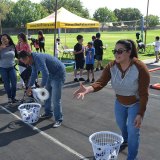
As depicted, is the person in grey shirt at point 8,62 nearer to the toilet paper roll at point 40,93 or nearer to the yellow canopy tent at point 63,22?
the toilet paper roll at point 40,93

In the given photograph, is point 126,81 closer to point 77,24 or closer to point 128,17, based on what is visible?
point 77,24

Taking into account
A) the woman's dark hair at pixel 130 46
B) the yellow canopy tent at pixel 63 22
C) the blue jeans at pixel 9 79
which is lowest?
the blue jeans at pixel 9 79

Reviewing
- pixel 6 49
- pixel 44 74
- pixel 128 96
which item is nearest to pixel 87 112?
pixel 44 74

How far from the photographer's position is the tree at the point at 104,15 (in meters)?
147

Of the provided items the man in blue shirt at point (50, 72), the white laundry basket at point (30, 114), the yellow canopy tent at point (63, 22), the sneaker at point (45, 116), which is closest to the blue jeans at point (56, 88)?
the man in blue shirt at point (50, 72)

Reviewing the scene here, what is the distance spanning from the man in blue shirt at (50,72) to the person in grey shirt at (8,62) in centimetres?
193

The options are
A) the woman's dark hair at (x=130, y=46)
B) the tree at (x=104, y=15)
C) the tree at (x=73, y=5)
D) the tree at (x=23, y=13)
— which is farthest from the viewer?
the tree at (x=104, y=15)

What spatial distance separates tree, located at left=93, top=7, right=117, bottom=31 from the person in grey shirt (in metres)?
142

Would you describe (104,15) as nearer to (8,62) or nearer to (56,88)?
(8,62)

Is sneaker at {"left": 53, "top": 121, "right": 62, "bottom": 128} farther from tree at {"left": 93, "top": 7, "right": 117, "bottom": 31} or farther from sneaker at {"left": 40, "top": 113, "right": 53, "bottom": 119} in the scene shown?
tree at {"left": 93, "top": 7, "right": 117, "bottom": 31}

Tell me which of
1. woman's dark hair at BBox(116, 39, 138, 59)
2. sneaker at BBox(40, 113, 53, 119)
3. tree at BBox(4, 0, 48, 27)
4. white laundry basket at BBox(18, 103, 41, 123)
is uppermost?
tree at BBox(4, 0, 48, 27)

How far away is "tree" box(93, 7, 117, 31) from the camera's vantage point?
147 meters

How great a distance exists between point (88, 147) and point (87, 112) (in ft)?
7.07

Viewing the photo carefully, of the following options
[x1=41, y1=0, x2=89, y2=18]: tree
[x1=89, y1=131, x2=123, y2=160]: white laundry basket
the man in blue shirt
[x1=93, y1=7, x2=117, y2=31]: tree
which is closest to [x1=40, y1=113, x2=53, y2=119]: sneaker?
the man in blue shirt
